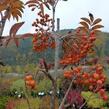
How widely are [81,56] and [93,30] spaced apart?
511 millimetres

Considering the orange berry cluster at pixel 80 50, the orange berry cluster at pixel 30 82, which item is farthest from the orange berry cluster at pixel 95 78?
the orange berry cluster at pixel 30 82

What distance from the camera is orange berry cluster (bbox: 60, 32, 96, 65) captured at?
3.87 metres

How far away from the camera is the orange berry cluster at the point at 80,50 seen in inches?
152

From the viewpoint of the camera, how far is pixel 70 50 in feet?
13.8

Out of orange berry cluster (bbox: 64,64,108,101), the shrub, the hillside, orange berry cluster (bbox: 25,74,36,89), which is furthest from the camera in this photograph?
the shrub

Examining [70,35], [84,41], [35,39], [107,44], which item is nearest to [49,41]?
[35,39]

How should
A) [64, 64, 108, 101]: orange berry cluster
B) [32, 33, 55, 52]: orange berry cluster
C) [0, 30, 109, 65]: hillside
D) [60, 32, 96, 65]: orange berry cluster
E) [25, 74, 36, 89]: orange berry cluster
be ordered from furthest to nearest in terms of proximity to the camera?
[0, 30, 109, 65]: hillside < [32, 33, 55, 52]: orange berry cluster < [60, 32, 96, 65]: orange berry cluster < [64, 64, 108, 101]: orange berry cluster < [25, 74, 36, 89]: orange berry cluster

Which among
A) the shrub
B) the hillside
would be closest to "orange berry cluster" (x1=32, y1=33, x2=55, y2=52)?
the hillside

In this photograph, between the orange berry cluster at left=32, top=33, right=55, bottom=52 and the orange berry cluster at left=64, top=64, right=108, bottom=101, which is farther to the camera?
the orange berry cluster at left=32, top=33, right=55, bottom=52

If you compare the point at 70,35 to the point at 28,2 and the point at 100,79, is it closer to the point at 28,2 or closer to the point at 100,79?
the point at 28,2

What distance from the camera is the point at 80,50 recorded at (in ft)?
12.9

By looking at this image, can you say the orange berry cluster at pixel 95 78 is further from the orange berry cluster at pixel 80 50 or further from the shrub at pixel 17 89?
the shrub at pixel 17 89

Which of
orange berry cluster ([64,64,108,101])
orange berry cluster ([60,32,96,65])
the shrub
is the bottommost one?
the shrub

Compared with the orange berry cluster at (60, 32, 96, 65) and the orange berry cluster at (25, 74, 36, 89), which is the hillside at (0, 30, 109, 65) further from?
the orange berry cluster at (60, 32, 96, 65)
